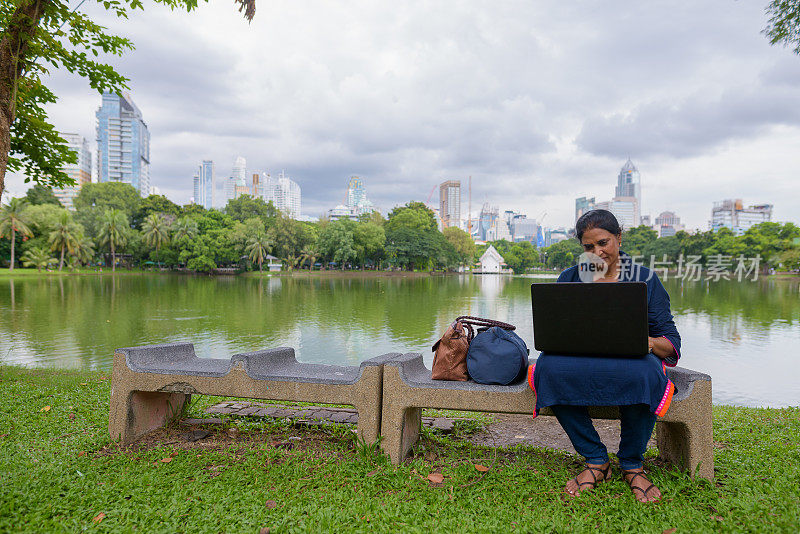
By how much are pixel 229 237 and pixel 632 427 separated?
5194 cm

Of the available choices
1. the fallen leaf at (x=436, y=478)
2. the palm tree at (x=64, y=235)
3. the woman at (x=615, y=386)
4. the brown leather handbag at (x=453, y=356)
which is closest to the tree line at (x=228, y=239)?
the palm tree at (x=64, y=235)

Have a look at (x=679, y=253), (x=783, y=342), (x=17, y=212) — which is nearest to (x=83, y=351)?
(x=783, y=342)

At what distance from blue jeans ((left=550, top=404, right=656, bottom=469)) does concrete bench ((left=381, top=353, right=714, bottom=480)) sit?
8 centimetres

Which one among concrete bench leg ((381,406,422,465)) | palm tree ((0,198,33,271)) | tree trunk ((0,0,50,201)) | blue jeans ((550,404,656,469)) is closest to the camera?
blue jeans ((550,404,656,469))

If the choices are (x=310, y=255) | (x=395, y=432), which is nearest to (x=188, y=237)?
(x=310, y=255)

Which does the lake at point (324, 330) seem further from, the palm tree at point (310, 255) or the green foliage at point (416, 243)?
the green foliage at point (416, 243)

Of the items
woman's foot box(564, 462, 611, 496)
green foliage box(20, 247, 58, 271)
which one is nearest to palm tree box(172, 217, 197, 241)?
green foliage box(20, 247, 58, 271)

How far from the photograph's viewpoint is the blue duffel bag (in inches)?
109

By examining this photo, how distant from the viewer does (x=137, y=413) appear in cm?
339

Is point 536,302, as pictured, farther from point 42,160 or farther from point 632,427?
point 42,160

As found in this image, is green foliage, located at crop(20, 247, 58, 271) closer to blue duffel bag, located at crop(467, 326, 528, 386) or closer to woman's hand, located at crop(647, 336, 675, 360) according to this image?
blue duffel bag, located at crop(467, 326, 528, 386)

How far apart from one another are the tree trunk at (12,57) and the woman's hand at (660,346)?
14.8ft

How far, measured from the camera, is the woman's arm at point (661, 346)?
2.53m

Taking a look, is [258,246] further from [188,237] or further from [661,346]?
[661,346]
